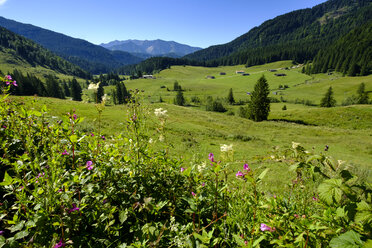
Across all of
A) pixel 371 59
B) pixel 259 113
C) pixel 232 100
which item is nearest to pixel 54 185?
pixel 259 113

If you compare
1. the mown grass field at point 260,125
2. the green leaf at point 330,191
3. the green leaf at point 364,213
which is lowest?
the mown grass field at point 260,125

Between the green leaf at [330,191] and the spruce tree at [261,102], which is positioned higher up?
the green leaf at [330,191]

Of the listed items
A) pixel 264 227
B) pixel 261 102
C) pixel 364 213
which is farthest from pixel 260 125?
pixel 364 213

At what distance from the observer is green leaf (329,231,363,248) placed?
134 centimetres

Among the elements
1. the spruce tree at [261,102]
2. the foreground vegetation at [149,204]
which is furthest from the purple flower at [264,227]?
the spruce tree at [261,102]

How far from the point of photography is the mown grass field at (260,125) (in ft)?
40.1

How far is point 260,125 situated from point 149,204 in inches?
1801

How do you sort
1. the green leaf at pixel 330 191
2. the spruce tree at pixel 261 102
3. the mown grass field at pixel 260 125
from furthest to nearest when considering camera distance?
the spruce tree at pixel 261 102, the mown grass field at pixel 260 125, the green leaf at pixel 330 191

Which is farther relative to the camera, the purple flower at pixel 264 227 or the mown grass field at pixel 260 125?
the mown grass field at pixel 260 125

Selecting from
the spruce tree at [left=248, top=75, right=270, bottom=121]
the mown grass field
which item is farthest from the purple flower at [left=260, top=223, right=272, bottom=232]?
the spruce tree at [left=248, top=75, right=270, bottom=121]

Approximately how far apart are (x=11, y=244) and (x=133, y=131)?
6.11 ft

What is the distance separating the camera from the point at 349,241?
140 cm

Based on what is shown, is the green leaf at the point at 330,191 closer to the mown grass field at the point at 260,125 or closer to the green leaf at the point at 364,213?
the green leaf at the point at 364,213

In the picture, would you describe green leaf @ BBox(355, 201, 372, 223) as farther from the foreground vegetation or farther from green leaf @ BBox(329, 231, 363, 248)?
green leaf @ BBox(329, 231, 363, 248)
